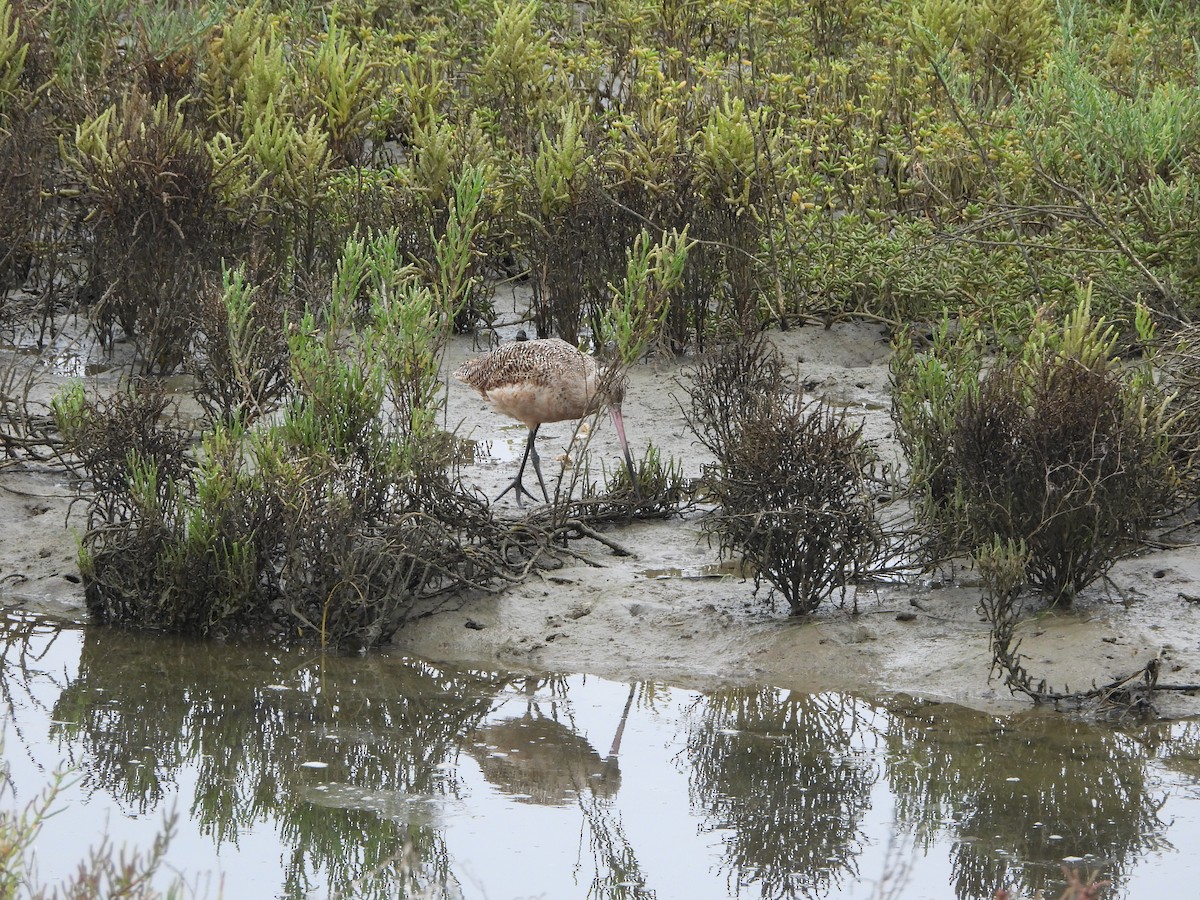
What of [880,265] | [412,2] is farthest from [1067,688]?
[412,2]

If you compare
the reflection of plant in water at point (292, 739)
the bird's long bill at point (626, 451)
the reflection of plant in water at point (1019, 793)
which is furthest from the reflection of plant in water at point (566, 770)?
the bird's long bill at point (626, 451)

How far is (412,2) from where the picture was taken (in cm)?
1203

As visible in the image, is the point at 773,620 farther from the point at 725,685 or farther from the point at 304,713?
the point at 304,713

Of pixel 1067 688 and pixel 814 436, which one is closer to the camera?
pixel 1067 688

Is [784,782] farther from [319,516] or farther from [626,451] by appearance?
[626,451]

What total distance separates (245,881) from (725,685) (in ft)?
6.91

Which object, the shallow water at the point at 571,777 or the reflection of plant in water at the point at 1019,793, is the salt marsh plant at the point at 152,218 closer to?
the shallow water at the point at 571,777

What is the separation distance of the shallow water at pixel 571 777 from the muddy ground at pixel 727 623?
0.17 meters

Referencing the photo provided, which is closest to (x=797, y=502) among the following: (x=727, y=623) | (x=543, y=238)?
(x=727, y=623)

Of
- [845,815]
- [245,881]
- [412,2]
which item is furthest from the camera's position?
Result: [412,2]

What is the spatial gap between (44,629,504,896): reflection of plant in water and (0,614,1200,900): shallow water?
10mm

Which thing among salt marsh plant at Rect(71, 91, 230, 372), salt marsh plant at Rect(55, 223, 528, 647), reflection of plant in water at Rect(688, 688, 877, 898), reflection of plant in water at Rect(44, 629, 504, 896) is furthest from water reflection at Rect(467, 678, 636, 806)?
salt marsh plant at Rect(71, 91, 230, 372)

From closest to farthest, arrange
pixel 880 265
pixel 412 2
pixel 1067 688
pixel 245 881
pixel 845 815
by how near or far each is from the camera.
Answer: pixel 245 881, pixel 845 815, pixel 1067 688, pixel 880 265, pixel 412 2

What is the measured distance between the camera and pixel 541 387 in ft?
22.5
